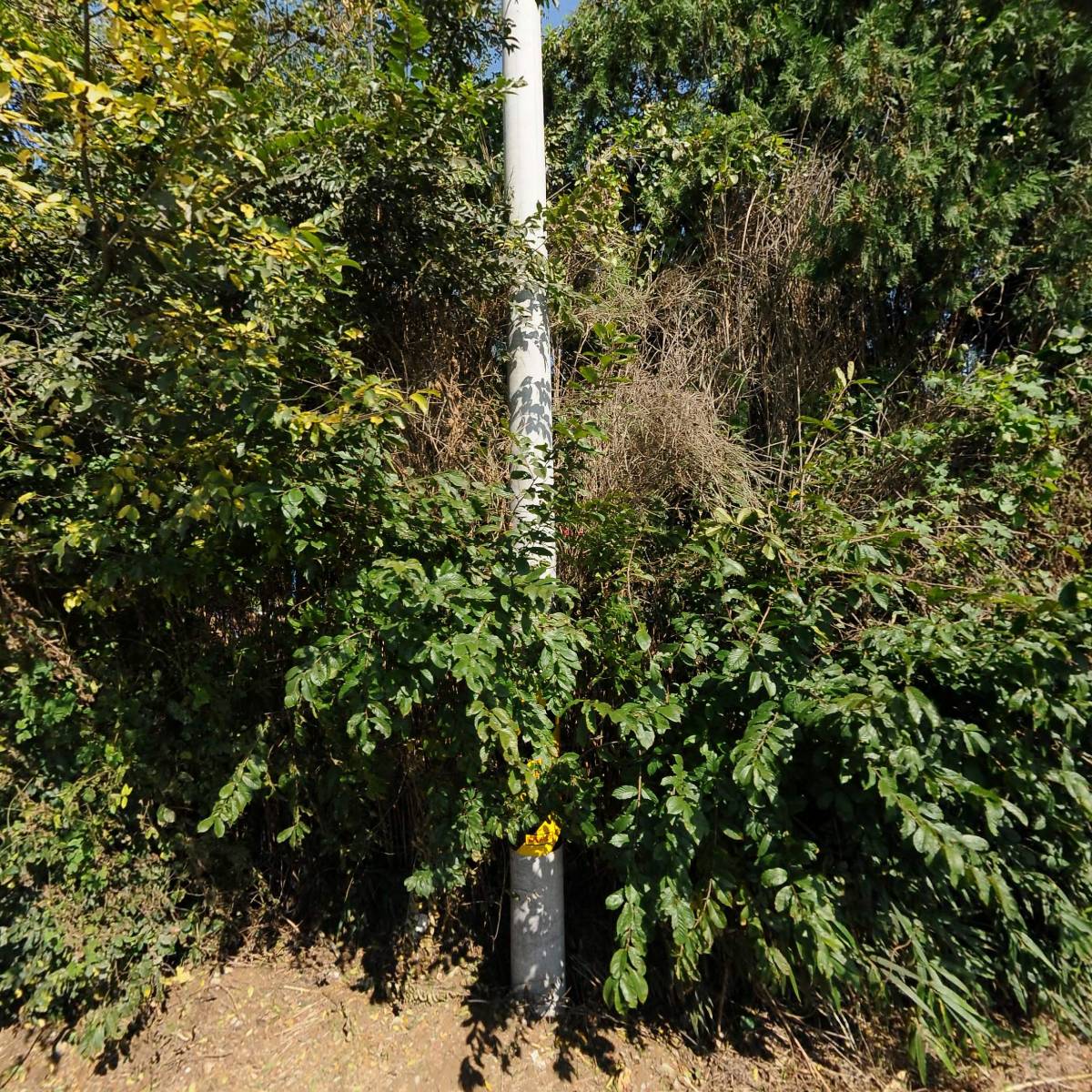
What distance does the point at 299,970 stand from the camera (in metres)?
2.84

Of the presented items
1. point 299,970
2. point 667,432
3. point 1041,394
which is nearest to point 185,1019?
point 299,970

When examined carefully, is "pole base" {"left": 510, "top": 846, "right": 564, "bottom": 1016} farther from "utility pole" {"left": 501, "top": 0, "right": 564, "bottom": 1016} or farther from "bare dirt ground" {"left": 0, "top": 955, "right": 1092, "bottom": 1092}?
"bare dirt ground" {"left": 0, "top": 955, "right": 1092, "bottom": 1092}

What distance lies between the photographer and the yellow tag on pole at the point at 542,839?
246cm

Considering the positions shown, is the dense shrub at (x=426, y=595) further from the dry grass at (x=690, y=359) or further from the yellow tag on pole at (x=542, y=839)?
the yellow tag on pole at (x=542, y=839)

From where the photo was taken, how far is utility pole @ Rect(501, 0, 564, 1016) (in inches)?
98.7

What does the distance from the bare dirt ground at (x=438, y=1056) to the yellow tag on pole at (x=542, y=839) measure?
726 millimetres

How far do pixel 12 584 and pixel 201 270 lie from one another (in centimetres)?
156

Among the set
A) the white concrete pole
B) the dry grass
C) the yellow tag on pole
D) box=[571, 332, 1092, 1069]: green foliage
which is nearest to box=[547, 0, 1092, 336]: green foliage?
the dry grass

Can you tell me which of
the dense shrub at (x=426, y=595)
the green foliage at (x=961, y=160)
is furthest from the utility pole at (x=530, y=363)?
the green foliage at (x=961, y=160)

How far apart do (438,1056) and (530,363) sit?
2.75m

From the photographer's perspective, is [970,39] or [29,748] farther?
[970,39]

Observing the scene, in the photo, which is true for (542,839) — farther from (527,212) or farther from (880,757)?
(527,212)

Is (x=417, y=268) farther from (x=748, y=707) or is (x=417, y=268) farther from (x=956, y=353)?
(x=956, y=353)

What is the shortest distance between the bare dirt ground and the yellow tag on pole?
2.38 feet
